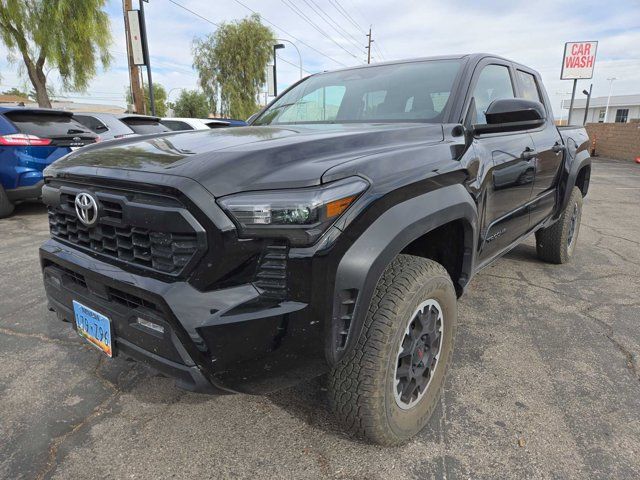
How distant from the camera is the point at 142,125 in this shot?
8805 mm

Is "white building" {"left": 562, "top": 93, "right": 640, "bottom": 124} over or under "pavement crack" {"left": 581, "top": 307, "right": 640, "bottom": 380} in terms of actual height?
over

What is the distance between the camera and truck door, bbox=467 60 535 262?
8.14 ft

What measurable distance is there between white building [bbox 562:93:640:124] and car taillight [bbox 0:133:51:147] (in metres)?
55.8

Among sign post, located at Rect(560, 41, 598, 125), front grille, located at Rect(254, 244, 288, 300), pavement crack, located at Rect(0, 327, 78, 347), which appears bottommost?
pavement crack, located at Rect(0, 327, 78, 347)

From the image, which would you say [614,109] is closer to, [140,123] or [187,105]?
[187,105]

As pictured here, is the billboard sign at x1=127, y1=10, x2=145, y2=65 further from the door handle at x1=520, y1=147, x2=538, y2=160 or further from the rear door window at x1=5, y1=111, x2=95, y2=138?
the door handle at x1=520, y1=147, x2=538, y2=160

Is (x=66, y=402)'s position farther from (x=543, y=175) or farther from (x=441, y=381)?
(x=543, y=175)

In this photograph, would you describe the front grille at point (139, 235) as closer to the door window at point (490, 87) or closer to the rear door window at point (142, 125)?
the door window at point (490, 87)

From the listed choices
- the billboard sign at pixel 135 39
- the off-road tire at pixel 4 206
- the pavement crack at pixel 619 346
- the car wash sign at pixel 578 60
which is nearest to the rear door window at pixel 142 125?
the off-road tire at pixel 4 206

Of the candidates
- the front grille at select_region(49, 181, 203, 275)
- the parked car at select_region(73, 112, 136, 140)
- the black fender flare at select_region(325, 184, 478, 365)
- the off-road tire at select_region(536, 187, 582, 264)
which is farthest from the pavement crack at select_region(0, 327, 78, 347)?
the parked car at select_region(73, 112, 136, 140)

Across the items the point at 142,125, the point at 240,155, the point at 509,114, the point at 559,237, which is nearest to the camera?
the point at 240,155

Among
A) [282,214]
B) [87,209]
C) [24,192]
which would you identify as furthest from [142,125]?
[282,214]

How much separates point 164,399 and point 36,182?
521 cm

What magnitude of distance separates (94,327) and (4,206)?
5.68 m
